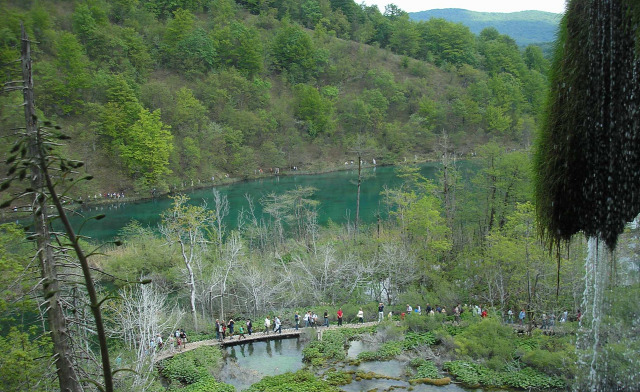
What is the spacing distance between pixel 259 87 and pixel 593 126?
5771cm

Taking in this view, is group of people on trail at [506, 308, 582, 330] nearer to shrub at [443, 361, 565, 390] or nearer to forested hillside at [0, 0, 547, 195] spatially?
shrub at [443, 361, 565, 390]

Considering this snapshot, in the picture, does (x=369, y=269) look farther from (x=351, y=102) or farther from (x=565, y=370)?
(x=351, y=102)

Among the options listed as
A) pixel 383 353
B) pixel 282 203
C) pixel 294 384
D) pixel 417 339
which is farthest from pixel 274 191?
pixel 294 384

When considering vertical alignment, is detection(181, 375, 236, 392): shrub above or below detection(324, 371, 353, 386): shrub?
above

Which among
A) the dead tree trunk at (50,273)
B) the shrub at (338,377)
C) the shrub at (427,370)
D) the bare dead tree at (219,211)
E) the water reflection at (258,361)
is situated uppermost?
the dead tree trunk at (50,273)

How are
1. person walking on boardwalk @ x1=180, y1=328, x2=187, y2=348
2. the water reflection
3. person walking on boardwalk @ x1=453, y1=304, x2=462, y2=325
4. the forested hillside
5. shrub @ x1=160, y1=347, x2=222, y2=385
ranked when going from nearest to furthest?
1. shrub @ x1=160, y1=347, x2=222, y2=385
2. the water reflection
3. person walking on boardwalk @ x1=180, y1=328, x2=187, y2=348
4. person walking on boardwalk @ x1=453, y1=304, x2=462, y2=325
5. the forested hillside

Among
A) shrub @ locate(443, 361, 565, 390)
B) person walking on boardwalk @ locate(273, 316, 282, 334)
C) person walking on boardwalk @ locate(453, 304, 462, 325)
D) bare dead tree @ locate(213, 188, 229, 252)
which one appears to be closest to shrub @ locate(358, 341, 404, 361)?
shrub @ locate(443, 361, 565, 390)

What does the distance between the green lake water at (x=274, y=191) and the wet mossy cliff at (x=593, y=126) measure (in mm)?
21243

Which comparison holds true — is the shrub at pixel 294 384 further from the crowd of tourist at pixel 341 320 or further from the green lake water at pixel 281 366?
the crowd of tourist at pixel 341 320

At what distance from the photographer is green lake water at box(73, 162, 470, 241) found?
33.2 m

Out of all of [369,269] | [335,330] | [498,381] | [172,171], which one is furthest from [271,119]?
[498,381]

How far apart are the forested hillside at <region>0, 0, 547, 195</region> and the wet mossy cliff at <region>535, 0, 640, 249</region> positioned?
2723cm

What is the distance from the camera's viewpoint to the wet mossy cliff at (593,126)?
5.03 metres

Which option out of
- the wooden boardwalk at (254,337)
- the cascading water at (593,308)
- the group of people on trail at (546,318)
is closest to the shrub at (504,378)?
the cascading water at (593,308)
